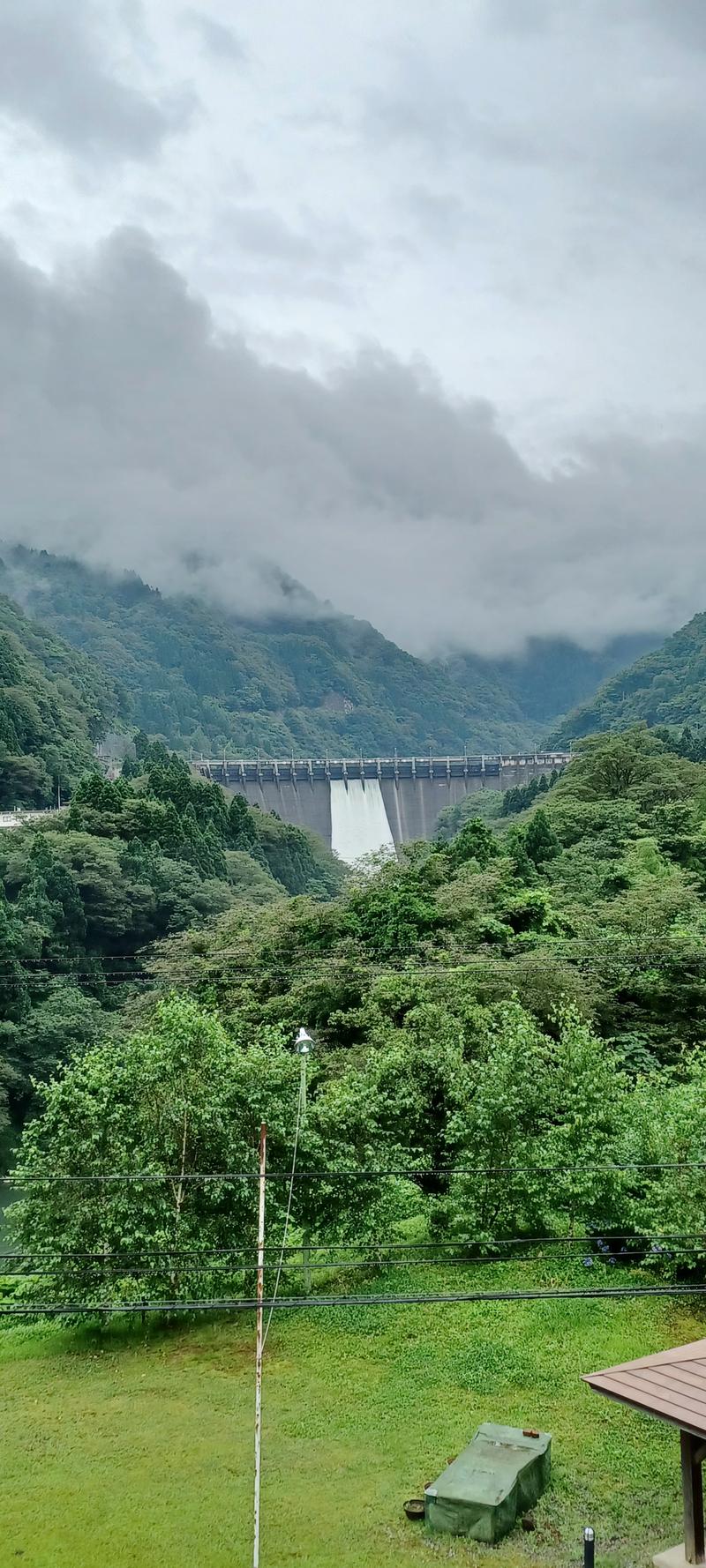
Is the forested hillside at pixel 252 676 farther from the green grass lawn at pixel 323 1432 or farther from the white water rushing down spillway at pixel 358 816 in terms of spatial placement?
the green grass lawn at pixel 323 1432

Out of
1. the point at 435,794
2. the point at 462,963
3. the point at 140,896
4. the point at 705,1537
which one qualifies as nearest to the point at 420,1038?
the point at 462,963

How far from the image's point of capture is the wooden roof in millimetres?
8648

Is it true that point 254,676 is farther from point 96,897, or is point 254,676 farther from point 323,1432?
point 323,1432

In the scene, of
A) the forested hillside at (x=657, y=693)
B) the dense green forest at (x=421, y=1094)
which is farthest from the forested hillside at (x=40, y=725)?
the forested hillside at (x=657, y=693)

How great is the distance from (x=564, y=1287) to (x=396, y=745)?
513 feet

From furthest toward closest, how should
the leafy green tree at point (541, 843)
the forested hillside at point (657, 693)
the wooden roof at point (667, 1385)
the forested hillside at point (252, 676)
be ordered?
the forested hillside at point (252, 676)
the forested hillside at point (657, 693)
the leafy green tree at point (541, 843)
the wooden roof at point (667, 1385)

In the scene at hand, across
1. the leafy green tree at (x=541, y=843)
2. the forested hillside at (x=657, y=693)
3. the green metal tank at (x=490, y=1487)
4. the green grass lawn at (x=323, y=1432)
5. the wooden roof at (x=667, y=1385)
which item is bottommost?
the green grass lawn at (x=323, y=1432)

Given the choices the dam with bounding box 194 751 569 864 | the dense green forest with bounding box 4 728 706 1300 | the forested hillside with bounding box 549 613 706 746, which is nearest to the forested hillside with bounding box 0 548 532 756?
the dam with bounding box 194 751 569 864

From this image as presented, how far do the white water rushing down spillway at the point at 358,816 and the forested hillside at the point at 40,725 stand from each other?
81.9 ft

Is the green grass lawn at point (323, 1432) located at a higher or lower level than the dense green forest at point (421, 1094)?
lower

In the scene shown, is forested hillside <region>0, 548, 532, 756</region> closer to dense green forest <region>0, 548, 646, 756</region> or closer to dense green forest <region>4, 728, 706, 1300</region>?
dense green forest <region>0, 548, 646, 756</region>

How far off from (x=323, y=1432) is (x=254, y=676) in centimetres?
15601

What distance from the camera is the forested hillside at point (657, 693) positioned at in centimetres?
9881

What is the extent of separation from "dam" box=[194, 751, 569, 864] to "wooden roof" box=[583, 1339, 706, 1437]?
3635 inches
